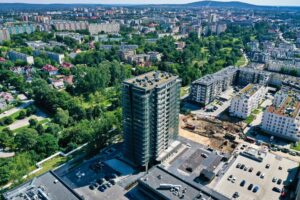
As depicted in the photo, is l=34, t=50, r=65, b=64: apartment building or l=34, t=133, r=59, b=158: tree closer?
l=34, t=133, r=59, b=158: tree

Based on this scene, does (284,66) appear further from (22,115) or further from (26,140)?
(22,115)

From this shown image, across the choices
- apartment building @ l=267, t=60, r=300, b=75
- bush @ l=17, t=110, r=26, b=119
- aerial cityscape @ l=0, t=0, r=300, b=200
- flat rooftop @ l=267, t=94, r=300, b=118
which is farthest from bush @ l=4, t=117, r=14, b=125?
apartment building @ l=267, t=60, r=300, b=75

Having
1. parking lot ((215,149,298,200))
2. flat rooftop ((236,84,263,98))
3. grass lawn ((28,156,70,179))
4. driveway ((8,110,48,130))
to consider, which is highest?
flat rooftop ((236,84,263,98))

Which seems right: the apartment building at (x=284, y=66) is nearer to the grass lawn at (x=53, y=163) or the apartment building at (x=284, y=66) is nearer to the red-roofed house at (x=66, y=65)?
the red-roofed house at (x=66, y=65)

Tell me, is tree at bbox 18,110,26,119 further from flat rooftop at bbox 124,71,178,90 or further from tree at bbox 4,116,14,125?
flat rooftop at bbox 124,71,178,90

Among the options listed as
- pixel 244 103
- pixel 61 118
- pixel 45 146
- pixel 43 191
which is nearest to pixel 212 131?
pixel 244 103

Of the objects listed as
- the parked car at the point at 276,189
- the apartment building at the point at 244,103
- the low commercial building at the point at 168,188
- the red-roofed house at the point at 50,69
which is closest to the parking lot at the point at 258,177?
the parked car at the point at 276,189
